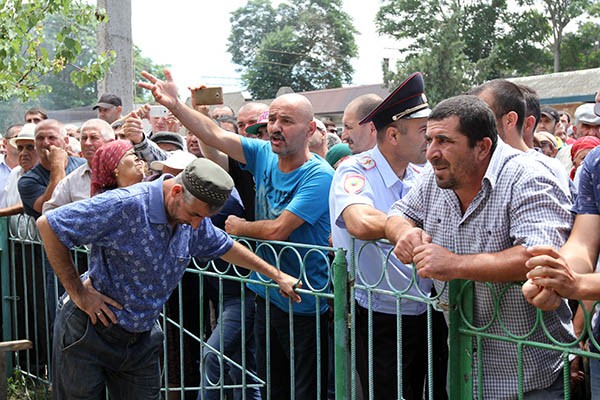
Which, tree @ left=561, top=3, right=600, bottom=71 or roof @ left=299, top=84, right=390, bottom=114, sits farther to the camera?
tree @ left=561, top=3, right=600, bottom=71

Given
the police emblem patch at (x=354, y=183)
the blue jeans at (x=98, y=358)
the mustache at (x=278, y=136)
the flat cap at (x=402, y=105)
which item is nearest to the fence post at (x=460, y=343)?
the police emblem patch at (x=354, y=183)

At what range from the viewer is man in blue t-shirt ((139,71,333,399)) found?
12.9 feet

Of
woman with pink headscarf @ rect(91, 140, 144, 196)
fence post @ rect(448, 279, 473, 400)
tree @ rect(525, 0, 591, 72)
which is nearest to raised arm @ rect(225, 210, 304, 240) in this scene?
woman with pink headscarf @ rect(91, 140, 144, 196)

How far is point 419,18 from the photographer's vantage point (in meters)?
51.0

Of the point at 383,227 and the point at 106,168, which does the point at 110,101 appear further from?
the point at 383,227

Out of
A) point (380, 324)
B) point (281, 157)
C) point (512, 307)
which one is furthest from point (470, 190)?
point (281, 157)

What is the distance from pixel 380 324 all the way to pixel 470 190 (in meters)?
1.00

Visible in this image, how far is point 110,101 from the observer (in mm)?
7754

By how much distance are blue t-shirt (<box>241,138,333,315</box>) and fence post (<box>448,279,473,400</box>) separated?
1.10 m

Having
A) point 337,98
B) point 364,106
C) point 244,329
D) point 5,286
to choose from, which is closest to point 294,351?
point 244,329

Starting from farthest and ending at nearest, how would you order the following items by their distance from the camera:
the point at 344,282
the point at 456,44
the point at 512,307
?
the point at 456,44, the point at 344,282, the point at 512,307

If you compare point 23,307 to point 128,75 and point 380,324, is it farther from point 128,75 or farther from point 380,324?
point 380,324

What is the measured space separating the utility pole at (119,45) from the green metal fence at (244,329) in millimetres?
2374

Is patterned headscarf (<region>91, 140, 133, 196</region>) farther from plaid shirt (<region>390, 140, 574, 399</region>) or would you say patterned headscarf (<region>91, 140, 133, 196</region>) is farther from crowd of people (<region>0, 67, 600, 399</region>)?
plaid shirt (<region>390, 140, 574, 399</region>)
